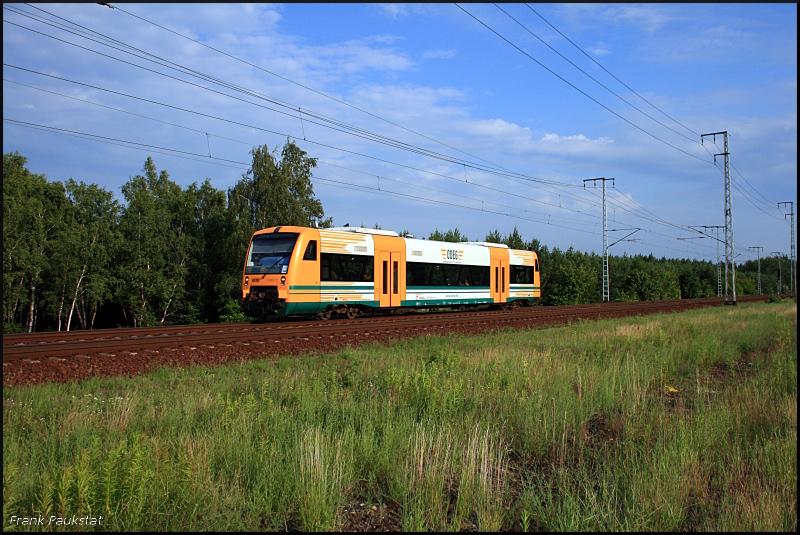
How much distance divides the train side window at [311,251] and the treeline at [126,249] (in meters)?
21.4

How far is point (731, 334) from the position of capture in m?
15.7

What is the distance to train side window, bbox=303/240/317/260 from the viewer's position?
1988cm

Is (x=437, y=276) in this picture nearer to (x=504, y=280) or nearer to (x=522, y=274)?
(x=504, y=280)

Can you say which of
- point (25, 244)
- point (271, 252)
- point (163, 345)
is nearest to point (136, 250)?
point (25, 244)

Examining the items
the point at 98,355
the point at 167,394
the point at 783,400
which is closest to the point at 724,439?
the point at 783,400

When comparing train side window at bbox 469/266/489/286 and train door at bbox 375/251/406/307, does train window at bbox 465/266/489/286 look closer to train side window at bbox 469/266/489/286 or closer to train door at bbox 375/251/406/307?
train side window at bbox 469/266/489/286

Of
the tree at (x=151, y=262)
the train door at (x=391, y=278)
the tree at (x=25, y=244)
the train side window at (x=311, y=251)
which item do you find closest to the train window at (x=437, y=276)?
the train door at (x=391, y=278)

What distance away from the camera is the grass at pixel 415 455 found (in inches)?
153

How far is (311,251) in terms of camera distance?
20.1m

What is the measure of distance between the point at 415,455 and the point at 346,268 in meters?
17.3

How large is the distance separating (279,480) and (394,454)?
43.0 inches

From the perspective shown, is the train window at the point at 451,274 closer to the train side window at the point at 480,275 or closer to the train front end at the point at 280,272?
the train side window at the point at 480,275

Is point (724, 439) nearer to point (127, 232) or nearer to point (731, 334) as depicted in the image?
point (731, 334)

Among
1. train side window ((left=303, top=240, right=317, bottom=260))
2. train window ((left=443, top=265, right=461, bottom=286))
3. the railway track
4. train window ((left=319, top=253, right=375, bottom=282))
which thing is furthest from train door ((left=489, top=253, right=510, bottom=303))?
train side window ((left=303, top=240, right=317, bottom=260))
